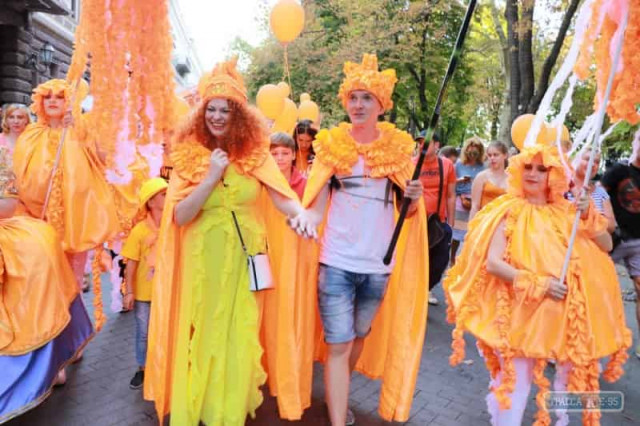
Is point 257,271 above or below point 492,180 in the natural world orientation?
below

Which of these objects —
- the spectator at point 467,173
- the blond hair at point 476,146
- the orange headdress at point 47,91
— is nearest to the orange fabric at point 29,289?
the orange headdress at point 47,91

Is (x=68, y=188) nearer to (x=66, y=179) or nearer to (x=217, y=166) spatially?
(x=66, y=179)

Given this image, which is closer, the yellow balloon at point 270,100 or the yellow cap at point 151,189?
the yellow cap at point 151,189

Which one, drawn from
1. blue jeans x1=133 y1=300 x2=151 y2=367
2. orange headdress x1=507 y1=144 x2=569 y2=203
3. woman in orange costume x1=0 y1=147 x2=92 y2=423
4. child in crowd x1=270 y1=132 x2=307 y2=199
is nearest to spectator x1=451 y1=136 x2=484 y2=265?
child in crowd x1=270 y1=132 x2=307 y2=199

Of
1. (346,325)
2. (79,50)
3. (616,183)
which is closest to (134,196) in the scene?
(79,50)

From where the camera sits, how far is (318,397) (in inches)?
147

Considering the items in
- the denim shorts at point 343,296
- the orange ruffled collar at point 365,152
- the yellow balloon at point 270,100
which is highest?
the yellow balloon at point 270,100

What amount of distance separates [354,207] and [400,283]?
65 centimetres

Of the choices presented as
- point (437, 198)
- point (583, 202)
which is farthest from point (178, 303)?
point (437, 198)

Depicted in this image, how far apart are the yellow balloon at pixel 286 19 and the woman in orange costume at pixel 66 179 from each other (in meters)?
3.00

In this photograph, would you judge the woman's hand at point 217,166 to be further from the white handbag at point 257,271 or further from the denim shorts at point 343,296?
the denim shorts at point 343,296

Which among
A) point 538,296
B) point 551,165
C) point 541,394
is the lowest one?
point 541,394

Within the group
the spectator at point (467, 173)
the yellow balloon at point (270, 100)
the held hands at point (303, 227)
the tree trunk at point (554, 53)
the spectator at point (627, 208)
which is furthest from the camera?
the tree trunk at point (554, 53)

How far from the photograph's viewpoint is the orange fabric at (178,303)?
295 centimetres
